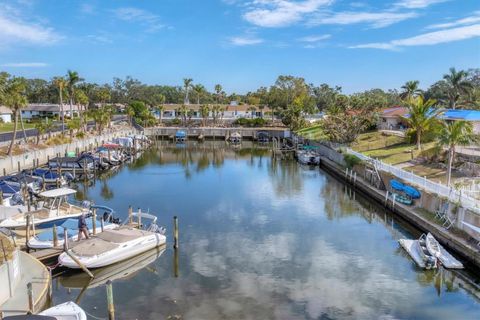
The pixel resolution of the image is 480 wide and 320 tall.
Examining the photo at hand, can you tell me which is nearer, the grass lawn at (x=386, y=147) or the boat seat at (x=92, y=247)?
the boat seat at (x=92, y=247)

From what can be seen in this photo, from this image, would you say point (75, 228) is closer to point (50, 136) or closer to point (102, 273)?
point (102, 273)

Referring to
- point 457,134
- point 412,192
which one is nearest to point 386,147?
point 457,134

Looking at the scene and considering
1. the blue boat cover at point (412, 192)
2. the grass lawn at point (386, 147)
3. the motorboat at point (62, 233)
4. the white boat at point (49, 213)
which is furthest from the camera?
the grass lawn at point (386, 147)

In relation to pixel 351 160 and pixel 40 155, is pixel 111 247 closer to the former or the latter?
pixel 351 160

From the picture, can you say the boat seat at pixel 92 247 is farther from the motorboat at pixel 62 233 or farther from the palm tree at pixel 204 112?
the palm tree at pixel 204 112

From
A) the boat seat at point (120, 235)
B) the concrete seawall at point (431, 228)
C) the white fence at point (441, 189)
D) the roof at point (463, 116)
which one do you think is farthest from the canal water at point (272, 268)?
the roof at point (463, 116)

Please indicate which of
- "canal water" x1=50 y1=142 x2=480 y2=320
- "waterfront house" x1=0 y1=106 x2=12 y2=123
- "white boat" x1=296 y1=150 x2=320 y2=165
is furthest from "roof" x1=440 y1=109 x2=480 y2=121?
"waterfront house" x1=0 y1=106 x2=12 y2=123

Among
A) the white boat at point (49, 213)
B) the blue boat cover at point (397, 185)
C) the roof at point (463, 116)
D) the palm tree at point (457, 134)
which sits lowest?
the white boat at point (49, 213)
